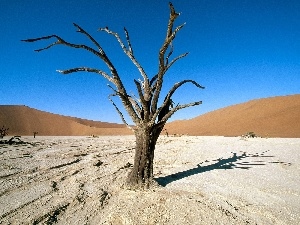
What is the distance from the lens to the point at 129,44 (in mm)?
5520

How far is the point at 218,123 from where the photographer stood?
154 ft

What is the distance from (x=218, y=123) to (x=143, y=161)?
4362cm

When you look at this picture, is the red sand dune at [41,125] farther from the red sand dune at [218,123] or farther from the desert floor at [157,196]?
the desert floor at [157,196]

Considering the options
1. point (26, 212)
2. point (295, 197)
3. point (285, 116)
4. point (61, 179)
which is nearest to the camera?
point (26, 212)

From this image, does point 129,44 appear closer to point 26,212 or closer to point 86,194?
point 86,194

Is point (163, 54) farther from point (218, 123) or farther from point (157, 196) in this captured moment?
point (218, 123)

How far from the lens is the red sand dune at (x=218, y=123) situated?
34.3 metres

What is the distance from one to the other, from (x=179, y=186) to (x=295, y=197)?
2121 mm

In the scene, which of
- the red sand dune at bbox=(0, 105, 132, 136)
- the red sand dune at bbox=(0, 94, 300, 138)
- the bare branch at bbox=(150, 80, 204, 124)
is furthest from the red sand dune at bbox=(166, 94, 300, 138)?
the bare branch at bbox=(150, 80, 204, 124)

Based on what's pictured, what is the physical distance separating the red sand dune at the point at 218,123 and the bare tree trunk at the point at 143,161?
2622cm

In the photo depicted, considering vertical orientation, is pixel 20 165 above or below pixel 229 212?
above

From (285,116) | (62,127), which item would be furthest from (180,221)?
(62,127)

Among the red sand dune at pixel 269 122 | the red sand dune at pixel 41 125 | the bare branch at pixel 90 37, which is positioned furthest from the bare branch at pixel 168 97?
the red sand dune at pixel 41 125

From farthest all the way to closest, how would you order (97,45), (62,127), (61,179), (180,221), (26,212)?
(62,127) → (61,179) → (97,45) → (26,212) → (180,221)
